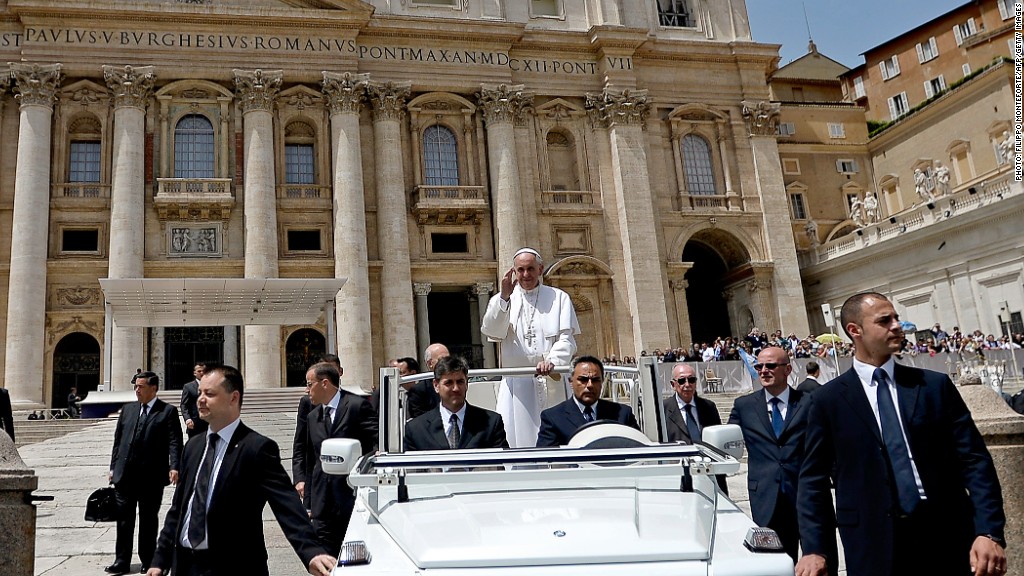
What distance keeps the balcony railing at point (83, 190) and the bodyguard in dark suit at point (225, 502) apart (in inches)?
1026

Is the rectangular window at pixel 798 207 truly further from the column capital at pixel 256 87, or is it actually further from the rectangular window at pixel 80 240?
the rectangular window at pixel 80 240

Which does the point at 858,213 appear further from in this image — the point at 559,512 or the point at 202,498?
the point at 202,498

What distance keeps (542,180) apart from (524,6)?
751cm

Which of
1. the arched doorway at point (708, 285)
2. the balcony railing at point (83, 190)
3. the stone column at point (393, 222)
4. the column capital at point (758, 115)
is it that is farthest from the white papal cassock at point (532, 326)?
the column capital at point (758, 115)

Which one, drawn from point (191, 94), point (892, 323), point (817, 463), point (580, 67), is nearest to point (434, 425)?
point (817, 463)

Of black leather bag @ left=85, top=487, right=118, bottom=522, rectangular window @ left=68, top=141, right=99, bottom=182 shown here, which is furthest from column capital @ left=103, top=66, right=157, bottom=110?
black leather bag @ left=85, top=487, right=118, bottom=522

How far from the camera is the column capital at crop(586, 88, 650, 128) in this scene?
1204 inches

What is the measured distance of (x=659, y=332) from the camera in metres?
29.0

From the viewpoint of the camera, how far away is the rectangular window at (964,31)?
39750 millimetres

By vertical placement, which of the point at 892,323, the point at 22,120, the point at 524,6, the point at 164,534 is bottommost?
the point at 164,534

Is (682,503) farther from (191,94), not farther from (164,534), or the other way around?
(191,94)

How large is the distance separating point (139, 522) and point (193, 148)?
23.1 m

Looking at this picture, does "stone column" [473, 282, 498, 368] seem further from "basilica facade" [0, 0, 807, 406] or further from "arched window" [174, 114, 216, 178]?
"arched window" [174, 114, 216, 178]

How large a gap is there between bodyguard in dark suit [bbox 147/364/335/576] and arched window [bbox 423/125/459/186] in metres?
25.8
